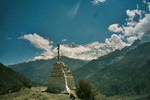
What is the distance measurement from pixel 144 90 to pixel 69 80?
17020 centimetres

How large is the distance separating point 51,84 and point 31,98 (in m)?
14.2

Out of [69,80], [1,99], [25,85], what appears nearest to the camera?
[1,99]

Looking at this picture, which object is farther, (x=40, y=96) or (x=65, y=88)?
(x=65, y=88)

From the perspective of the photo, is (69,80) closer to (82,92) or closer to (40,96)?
(82,92)

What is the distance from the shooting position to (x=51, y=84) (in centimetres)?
4791

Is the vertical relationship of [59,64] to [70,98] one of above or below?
above

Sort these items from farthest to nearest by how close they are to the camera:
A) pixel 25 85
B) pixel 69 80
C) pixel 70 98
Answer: pixel 69 80
pixel 25 85
pixel 70 98

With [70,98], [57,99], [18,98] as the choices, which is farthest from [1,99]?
[70,98]

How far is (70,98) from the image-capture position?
125 ft

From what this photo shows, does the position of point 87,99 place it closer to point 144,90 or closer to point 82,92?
point 82,92

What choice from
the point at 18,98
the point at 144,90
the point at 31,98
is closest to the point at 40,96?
the point at 31,98

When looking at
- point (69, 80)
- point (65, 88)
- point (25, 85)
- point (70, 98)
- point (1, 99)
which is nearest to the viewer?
point (1, 99)

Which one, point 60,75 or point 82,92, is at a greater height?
point 60,75

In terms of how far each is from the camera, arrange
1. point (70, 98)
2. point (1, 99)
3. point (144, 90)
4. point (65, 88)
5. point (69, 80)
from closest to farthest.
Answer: point (1, 99) → point (70, 98) → point (65, 88) → point (69, 80) → point (144, 90)
